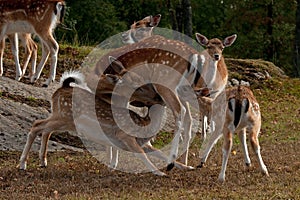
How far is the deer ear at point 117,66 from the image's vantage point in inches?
367

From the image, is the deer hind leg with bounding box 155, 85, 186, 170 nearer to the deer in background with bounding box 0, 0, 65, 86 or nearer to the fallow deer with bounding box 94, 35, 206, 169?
the fallow deer with bounding box 94, 35, 206, 169

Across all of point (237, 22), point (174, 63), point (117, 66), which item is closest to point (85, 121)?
point (117, 66)

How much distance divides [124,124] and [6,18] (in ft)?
13.2

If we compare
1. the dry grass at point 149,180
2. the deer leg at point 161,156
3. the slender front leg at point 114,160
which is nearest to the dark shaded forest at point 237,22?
the dry grass at point 149,180

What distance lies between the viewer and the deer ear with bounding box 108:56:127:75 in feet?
30.6

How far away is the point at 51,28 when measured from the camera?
1176 cm

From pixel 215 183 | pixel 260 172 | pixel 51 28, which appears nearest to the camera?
pixel 215 183

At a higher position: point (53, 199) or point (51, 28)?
point (51, 28)

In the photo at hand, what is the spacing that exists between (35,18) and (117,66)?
2845 mm

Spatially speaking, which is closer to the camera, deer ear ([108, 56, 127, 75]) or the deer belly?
deer ear ([108, 56, 127, 75])

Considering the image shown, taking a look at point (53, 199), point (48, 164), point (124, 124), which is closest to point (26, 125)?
point (48, 164)

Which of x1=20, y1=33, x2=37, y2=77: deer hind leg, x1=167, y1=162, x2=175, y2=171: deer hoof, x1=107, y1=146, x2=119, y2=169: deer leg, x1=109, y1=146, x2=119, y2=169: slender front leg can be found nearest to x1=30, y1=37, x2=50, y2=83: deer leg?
x1=20, y1=33, x2=37, y2=77: deer hind leg

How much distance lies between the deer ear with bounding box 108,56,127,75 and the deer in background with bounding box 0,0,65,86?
8.29 ft

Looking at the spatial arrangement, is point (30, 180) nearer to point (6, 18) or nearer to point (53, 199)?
point (53, 199)
